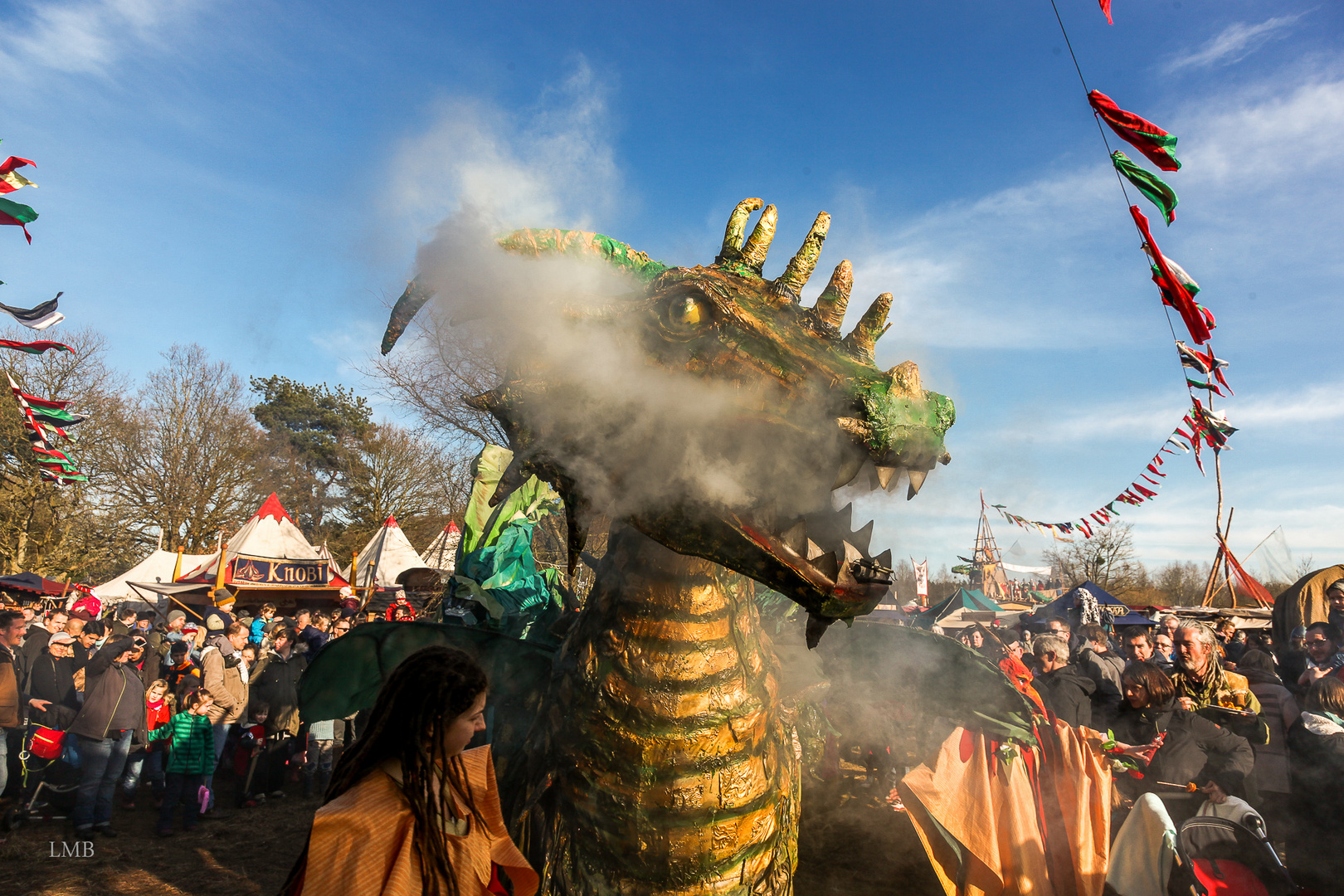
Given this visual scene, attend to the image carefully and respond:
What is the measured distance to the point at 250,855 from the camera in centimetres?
661

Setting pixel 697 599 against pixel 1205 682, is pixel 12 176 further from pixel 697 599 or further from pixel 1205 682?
pixel 1205 682

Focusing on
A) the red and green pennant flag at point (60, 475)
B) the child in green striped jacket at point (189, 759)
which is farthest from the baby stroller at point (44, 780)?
the red and green pennant flag at point (60, 475)

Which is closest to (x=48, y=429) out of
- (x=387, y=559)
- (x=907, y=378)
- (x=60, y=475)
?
(x=60, y=475)

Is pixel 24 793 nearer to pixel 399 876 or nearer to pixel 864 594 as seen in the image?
pixel 399 876

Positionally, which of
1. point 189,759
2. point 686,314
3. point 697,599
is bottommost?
point 189,759

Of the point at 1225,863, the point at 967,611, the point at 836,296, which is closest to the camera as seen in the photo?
the point at 836,296

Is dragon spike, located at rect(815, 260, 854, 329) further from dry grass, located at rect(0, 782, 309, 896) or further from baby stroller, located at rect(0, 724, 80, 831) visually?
baby stroller, located at rect(0, 724, 80, 831)

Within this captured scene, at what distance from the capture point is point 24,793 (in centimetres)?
707

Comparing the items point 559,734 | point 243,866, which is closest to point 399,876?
point 559,734

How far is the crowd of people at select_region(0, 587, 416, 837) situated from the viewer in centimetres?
680

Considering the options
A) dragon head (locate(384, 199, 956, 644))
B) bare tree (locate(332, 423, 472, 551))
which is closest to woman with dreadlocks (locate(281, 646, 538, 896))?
dragon head (locate(384, 199, 956, 644))

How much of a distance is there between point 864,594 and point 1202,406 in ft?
35.4

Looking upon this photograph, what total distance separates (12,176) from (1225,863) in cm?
964

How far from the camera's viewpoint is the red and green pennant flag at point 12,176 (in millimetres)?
6035
